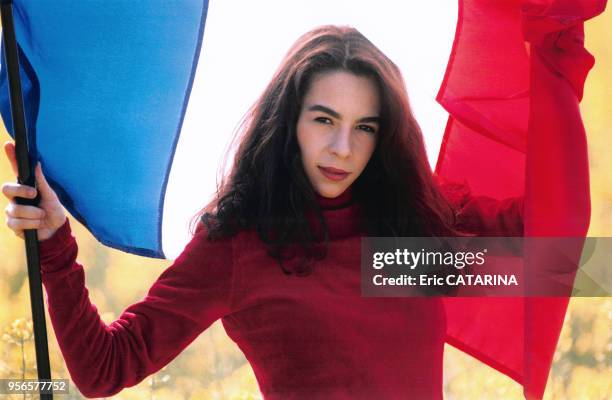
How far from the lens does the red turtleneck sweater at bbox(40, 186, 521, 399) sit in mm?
1601

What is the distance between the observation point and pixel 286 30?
1732mm

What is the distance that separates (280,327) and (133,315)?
0.89 ft

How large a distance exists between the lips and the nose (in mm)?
32

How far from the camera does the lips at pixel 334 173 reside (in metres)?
1.69

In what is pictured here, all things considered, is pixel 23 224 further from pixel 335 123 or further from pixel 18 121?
pixel 335 123

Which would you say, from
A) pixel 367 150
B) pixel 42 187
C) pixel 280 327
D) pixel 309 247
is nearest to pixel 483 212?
pixel 367 150

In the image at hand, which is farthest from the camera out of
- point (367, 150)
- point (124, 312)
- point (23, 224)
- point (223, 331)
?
point (223, 331)

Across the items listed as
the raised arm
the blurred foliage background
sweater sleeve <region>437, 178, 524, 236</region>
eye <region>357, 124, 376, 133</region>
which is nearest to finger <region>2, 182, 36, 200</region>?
the raised arm

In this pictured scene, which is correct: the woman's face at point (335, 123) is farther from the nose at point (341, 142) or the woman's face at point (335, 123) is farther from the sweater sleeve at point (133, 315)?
the sweater sleeve at point (133, 315)

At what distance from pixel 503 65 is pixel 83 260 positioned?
96 cm

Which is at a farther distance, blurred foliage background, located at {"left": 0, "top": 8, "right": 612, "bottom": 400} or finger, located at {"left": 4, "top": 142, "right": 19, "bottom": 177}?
blurred foliage background, located at {"left": 0, "top": 8, "right": 612, "bottom": 400}

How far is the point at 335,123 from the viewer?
66.1 inches

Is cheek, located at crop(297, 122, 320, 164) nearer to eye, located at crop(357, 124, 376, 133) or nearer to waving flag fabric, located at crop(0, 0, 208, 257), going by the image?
eye, located at crop(357, 124, 376, 133)

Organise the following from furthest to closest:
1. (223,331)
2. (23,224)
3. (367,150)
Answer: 1. (223,331)
2. (367,150)
3. (23,224)
